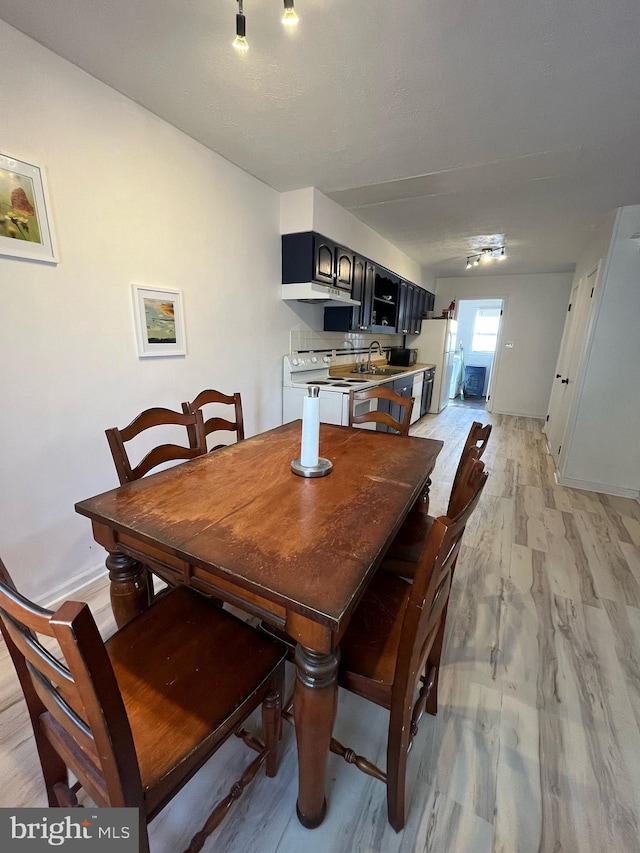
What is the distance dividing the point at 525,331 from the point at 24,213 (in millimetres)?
6524

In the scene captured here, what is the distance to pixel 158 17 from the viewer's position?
130 cm

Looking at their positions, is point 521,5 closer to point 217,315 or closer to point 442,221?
point 217,315

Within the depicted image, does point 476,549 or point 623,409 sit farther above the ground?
point 623,409

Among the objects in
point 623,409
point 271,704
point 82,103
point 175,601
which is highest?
point 82,103

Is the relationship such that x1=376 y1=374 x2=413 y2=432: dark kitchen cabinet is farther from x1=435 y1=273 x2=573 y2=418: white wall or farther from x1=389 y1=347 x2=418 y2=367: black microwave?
x1=435 y1=273 x2=573 y2=418: white wall

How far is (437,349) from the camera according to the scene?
5.92 m

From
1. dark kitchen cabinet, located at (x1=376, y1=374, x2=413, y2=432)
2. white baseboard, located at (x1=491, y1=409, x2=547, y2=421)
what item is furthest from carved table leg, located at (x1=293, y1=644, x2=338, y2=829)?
white baseboard, located at (x1=491, y1=409, x2=547, y2=421)

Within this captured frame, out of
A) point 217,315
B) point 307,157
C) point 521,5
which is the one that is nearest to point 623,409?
point 521,5

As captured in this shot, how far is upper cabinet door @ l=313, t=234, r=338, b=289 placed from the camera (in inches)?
114

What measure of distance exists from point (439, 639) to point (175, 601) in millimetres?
865

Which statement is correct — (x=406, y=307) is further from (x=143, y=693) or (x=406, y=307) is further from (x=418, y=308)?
(x=143, y=693)

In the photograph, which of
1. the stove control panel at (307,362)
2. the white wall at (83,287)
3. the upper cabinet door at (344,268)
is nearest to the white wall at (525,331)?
the upper cabinet door at (344,268)

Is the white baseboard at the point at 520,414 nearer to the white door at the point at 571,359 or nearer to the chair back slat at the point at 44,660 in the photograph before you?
the white door at the point at 571,359

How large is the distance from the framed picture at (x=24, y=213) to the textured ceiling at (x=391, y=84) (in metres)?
0.52
